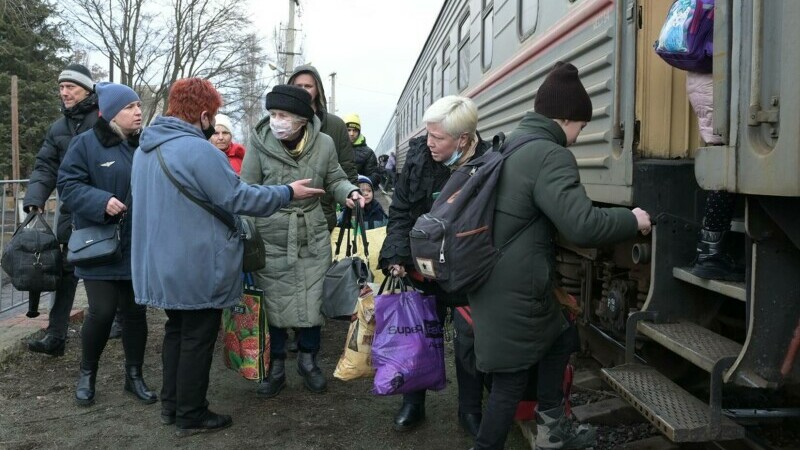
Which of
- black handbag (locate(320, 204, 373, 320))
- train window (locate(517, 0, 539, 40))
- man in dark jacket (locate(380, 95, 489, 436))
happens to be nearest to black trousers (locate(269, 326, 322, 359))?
black handbag (locate(320, 204, 373, 320))

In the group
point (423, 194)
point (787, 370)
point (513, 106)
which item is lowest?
point (787, 370)

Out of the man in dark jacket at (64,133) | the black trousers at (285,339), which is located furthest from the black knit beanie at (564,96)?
the man in dark jacket at (64,133)

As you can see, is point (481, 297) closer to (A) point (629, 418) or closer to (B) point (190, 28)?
(A) point (629, 418)

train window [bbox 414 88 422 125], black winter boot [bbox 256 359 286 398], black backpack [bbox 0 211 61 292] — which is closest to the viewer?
black winter boot [bbox 256 359 286 398]

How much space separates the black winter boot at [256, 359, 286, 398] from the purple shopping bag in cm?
96

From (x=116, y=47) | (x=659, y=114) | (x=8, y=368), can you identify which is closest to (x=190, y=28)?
(x=116, y=47)

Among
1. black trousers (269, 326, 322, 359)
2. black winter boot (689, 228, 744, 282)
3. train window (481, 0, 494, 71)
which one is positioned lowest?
black trousers (269, 326, 322, 359)

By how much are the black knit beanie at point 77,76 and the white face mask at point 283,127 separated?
1.45 m

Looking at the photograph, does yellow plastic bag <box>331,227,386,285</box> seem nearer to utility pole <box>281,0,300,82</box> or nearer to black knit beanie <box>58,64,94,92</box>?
black knit beanie <box>58,64,94,92</box>

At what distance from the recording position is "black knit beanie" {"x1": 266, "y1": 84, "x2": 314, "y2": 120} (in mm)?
3898

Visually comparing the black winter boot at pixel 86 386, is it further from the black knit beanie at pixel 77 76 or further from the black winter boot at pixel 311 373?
the black knit beanie at pixel 77 76

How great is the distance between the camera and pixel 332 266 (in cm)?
409

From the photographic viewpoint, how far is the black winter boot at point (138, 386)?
13.6ft

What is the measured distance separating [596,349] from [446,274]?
7.48 ft
